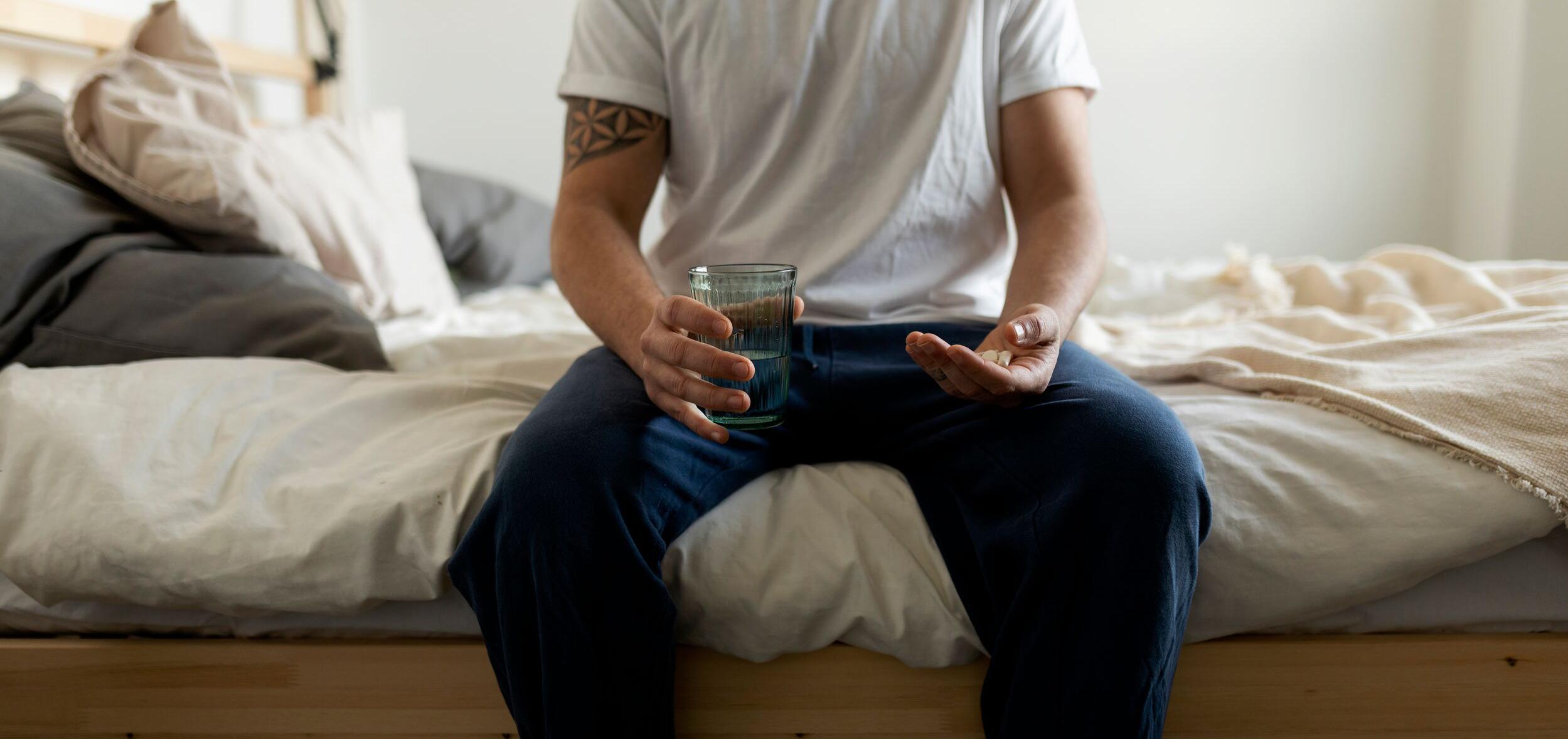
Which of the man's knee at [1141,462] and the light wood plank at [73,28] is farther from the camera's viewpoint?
the light wood plank at [73,28]

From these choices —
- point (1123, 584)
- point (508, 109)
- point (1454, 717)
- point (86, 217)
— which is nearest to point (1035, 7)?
point (1123, 584)

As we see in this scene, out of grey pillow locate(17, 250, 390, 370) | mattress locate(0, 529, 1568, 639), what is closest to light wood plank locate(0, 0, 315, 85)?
grey pillow locate(17, 250, 390, 370)

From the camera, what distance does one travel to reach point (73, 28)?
161 centimetres

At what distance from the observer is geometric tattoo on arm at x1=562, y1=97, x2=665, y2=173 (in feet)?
3.56

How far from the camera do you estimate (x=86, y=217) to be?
3.85 feet

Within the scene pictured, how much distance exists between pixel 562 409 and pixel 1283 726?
0.66m

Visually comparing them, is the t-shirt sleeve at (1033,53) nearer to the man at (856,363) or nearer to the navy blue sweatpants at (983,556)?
the man at (856,363)

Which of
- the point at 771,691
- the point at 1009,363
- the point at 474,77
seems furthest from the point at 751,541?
the point at 474,77

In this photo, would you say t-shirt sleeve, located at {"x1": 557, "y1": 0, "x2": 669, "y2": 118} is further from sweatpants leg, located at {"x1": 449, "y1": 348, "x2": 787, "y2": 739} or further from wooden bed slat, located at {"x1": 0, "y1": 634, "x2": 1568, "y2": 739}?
wooden bed slat, located at {"x1": 0, "y1": 634, "x2": 1568, "y2": 739}

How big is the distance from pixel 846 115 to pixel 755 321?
395mm

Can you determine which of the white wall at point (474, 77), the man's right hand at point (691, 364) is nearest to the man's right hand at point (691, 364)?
the man's right hand at point (691, 364)

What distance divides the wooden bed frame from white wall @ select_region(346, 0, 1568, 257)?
2017 millimetres

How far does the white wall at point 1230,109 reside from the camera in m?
2.59

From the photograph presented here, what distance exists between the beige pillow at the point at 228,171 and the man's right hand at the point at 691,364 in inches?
30.6
